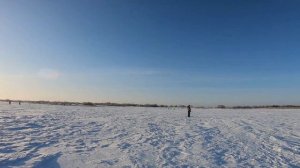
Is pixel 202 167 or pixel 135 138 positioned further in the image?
pixel 135 138

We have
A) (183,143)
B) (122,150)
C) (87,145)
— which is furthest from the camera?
(183,143)

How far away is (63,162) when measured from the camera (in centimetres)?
913

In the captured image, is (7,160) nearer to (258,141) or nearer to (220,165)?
(220,165)

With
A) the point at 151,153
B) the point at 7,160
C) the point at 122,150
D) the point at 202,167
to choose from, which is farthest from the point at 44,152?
the point at 202,167

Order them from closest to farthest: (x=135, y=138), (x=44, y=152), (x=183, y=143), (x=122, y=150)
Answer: (x=44, y=152)
(x=122, y=150)
(x=183, y=143)
(x=135, y=138)

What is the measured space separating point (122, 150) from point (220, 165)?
3.59 metres

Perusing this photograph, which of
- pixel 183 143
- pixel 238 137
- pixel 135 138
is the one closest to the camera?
pixel 183 143

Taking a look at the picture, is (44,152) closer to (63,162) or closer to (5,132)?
(63,162)

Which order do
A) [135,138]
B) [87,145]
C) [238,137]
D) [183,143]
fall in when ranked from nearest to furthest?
1. [87,145]
2. [183,143]
3. [135,138]
4. [238,137]

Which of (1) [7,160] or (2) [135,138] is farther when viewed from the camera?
(2) [135,138]

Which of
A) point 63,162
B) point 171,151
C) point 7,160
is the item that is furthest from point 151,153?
point 7,160

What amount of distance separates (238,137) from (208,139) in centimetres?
174

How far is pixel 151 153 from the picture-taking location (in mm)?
10711

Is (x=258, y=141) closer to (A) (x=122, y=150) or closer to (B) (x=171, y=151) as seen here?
(B) (x=171, y=151)
